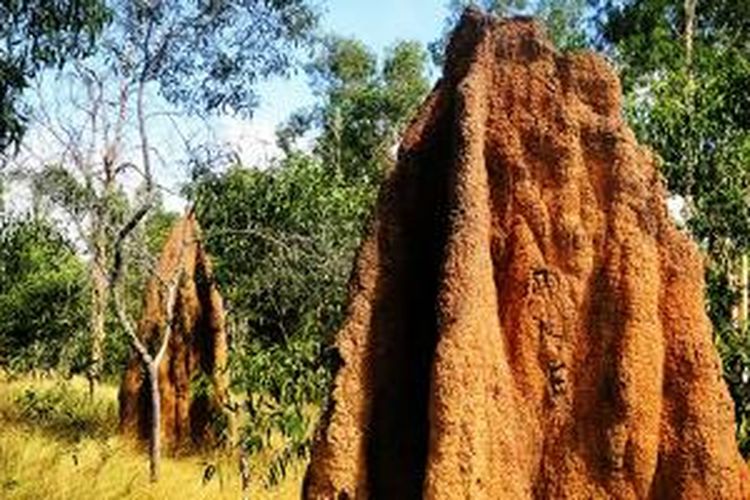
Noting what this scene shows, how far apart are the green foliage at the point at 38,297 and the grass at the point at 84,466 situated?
0.67 m

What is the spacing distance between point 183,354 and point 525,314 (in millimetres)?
10708

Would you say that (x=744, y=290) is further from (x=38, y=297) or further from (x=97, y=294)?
(x=38, y=297)

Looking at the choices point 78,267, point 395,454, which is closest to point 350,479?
point 395,454

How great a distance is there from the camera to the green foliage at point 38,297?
14300mm

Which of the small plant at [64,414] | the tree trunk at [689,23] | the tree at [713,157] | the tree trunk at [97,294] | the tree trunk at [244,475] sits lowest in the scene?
the tree trunk at [244,475]

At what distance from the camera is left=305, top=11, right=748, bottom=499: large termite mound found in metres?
5.85

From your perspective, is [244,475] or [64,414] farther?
[64,414]

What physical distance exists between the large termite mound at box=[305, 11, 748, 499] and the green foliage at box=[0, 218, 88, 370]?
6703 mm

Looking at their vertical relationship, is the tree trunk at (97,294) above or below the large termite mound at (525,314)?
above

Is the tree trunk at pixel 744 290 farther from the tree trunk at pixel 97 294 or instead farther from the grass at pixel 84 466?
the tree trunk at pixel 97 294

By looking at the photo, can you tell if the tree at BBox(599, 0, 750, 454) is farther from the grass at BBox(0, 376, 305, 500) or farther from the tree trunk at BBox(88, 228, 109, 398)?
the tree trunk at BBox(88, 228, 109, 398)

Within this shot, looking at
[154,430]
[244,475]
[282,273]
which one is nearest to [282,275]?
[282,273]

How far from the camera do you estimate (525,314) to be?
6.33 meters

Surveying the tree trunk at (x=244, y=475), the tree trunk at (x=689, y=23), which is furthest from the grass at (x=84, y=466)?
the tree trunk at (x=689, y=23)
